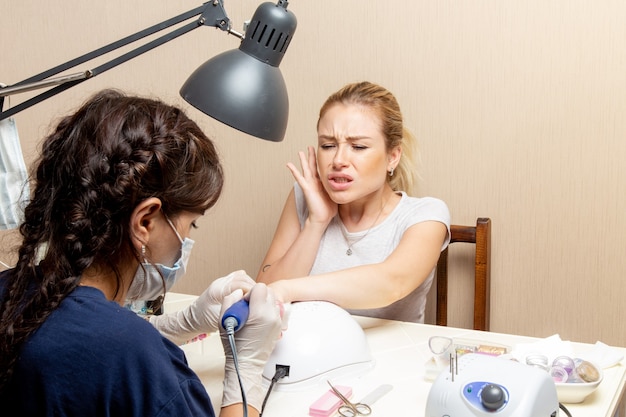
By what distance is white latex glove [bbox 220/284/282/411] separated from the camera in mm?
1150

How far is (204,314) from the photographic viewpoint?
4.52 feet

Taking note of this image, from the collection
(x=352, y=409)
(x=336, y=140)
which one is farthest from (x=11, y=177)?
(x=336, y=140)

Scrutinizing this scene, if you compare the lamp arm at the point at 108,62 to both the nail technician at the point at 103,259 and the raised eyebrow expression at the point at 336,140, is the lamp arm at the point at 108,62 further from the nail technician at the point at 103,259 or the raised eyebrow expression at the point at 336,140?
the raised eyebrow expression at the point at 336,140

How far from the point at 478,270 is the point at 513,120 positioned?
1.53 ft

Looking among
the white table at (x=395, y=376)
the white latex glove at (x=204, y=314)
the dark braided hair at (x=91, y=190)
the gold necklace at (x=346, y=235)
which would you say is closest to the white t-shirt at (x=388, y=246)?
the gold necklace at (x=346, y=235)

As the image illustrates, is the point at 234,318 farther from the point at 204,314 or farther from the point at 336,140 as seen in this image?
the point at 336,140

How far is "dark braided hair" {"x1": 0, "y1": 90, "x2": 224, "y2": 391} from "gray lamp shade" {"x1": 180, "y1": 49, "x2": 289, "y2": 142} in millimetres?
223

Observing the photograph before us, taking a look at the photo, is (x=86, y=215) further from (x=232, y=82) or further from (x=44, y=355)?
(x=232, y=82)

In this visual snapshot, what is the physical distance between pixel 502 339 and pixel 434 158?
30.4 inches

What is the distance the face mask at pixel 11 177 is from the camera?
1.03 metres

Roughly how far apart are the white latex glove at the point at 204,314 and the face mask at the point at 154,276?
0.74 feet

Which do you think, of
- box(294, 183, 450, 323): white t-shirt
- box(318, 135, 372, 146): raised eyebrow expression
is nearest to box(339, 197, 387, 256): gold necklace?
box(294, 183, 450, 323): white t-shirt

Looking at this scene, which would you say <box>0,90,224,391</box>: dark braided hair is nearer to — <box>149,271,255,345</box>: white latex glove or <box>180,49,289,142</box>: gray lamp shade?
<box>180,49,289,142</box>: gray lamp shade

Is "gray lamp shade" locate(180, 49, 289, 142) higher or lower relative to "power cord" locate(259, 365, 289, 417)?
higher
